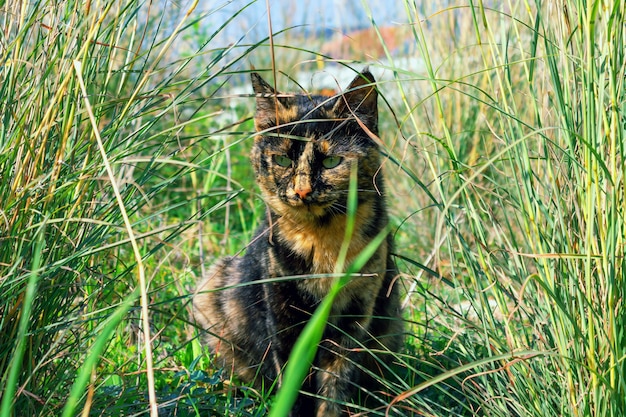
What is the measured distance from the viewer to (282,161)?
104 inches

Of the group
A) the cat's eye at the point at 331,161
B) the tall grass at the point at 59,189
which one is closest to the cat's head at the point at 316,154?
the cat's eye at the point at 331,161

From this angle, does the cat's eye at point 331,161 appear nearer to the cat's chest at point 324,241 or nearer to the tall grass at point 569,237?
the cat's chest at point 324,241

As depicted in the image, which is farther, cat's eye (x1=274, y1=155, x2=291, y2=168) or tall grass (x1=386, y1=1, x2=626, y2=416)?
cat's eye (x1=274, y1=155, x2=291, y2=168)

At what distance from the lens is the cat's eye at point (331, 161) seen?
2.58 meters

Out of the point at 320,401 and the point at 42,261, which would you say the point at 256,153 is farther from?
A: the point at 42,261

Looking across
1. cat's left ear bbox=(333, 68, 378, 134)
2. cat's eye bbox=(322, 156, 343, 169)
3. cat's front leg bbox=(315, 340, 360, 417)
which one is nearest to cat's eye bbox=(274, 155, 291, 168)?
cat's eye bbox=(322, 156, 343, 169)

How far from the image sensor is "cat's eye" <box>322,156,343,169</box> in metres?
2.58

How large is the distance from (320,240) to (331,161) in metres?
0.27

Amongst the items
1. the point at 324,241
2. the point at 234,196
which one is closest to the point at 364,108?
the point at 324,241

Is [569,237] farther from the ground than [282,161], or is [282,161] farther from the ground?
[282,161]

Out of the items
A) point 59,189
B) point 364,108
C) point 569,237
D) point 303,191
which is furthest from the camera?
point 364,108

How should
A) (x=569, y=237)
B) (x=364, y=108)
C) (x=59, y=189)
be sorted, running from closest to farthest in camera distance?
(x=59, y=189) → (x=569, y=237) → (x=364, y=108)

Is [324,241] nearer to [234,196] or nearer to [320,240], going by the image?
[320,240]

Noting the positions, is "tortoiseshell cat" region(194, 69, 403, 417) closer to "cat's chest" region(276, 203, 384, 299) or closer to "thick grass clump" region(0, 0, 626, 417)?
"cat's chest" region(276, 203, 384, 299)
